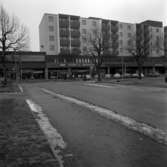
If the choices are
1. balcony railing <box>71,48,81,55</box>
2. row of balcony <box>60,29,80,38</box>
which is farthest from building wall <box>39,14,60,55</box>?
balcony railing <box>71,48,81,55</box>

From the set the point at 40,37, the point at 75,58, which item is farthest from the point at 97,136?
the point at 40,37

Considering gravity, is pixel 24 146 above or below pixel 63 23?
below

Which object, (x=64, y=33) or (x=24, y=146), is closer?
(x=24, y=146)

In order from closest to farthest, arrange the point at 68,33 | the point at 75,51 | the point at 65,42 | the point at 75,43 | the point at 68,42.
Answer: the point at 75,51
the point at 65,42
the point at 68,42
the point at 68,33
the point at 75,43

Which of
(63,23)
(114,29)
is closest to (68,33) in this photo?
(63,23)

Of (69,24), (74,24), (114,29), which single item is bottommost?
(114,29)

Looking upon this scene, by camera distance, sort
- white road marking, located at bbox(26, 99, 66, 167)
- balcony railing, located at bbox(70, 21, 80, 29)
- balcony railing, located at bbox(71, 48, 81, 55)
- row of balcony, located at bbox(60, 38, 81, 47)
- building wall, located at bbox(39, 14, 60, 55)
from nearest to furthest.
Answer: white road marking, located at bbox(26, 99, 66, 167) < balcony railing, located at bbox(71, 48, 81, 55) < building wall, located at bbox(39, 14, 60, 55) < row of balcony, located at bbox(60, 38, 81, 47) < balcony railing, located at bbox(70, 21, 80, 29)

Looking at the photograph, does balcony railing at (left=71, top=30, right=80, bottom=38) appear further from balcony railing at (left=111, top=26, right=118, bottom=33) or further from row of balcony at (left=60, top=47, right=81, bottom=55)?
balcony railing at (left=111, top=26, right=118, bottom=33)

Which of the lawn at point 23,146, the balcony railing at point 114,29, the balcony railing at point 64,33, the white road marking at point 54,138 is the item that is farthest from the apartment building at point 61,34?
the lawn at point 23,146

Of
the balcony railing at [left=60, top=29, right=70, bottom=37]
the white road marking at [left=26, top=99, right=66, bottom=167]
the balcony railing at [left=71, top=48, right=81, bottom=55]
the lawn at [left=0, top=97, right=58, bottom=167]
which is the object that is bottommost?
the white road marking at [left=26, top=99, right=66, bottom=167]

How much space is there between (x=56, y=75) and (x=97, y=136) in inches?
2244

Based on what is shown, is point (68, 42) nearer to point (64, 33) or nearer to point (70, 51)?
point (64, 33)

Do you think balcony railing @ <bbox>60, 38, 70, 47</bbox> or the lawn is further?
balcony railing @ <bbox>60, 38, 70, 47</bbox>

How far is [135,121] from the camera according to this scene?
20.8ft
